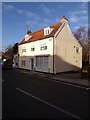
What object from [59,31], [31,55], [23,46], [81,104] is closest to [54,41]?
[59,31]

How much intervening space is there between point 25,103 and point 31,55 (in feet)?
65.2

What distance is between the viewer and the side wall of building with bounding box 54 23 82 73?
67.3ft

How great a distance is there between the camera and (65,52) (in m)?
21.8

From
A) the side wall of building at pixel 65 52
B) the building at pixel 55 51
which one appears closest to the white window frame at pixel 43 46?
the building at pixel 55 51

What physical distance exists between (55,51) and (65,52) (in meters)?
2.54

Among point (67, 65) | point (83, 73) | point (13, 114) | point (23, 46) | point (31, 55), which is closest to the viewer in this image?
point (13, 114)

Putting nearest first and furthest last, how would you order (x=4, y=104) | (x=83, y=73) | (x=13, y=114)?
(x=13, y=114)
(x=4, y=104)
(x=83, y=73)

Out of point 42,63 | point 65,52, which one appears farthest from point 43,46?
point 65,52

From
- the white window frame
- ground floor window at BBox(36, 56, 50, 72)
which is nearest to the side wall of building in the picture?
ground floor window at BBox(36, 56, 50, 72)

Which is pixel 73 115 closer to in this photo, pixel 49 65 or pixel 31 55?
pixel 49 65

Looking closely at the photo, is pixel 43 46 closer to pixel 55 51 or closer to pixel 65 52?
pixel 55 51

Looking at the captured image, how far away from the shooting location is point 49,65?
20.7m

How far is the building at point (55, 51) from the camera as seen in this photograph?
66.5 feet

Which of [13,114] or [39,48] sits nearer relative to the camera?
[13,114]
